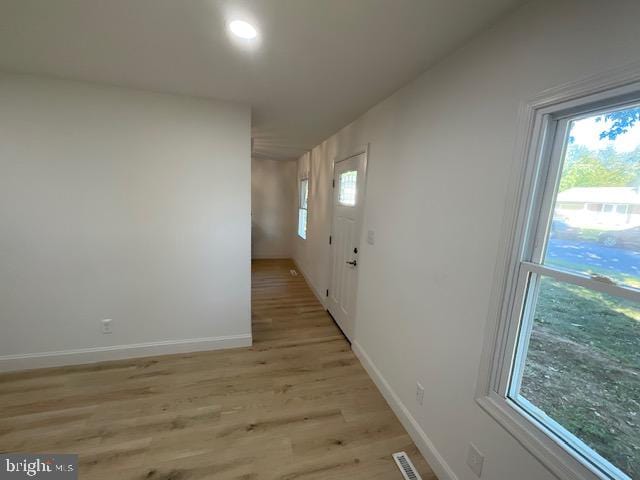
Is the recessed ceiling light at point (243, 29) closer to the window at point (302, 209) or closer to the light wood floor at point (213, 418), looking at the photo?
the light wood floor at point (213, 418)

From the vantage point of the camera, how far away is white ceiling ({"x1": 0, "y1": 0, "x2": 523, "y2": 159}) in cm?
111

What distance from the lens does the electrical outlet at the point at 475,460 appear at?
118cm

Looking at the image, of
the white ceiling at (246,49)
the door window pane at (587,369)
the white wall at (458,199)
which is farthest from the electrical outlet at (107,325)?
the door window pane at (587,369)

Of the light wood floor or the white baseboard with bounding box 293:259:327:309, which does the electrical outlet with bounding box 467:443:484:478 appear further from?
the white baseboard with bounding box 293:259:327:309

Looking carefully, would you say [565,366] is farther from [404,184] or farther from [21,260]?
[21,260]

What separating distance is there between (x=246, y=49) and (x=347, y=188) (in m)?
1.68

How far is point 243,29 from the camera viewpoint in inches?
49.8

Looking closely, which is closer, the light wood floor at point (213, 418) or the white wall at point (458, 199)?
the white wall at point (458, 199)

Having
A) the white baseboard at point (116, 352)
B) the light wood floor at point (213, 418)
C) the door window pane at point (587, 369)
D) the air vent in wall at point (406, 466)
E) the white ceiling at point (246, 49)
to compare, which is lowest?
the light wood floor at point (213, 418)

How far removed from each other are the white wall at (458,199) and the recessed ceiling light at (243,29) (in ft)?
3.52

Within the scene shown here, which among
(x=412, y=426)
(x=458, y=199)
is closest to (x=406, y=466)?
Result: (x=412, y=426)

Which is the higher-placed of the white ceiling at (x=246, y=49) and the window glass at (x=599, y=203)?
the white ceiling at (x=246, y=49)

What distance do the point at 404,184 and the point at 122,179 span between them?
2294 millimetres

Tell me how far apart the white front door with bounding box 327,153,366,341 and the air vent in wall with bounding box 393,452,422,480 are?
3.92 feet
